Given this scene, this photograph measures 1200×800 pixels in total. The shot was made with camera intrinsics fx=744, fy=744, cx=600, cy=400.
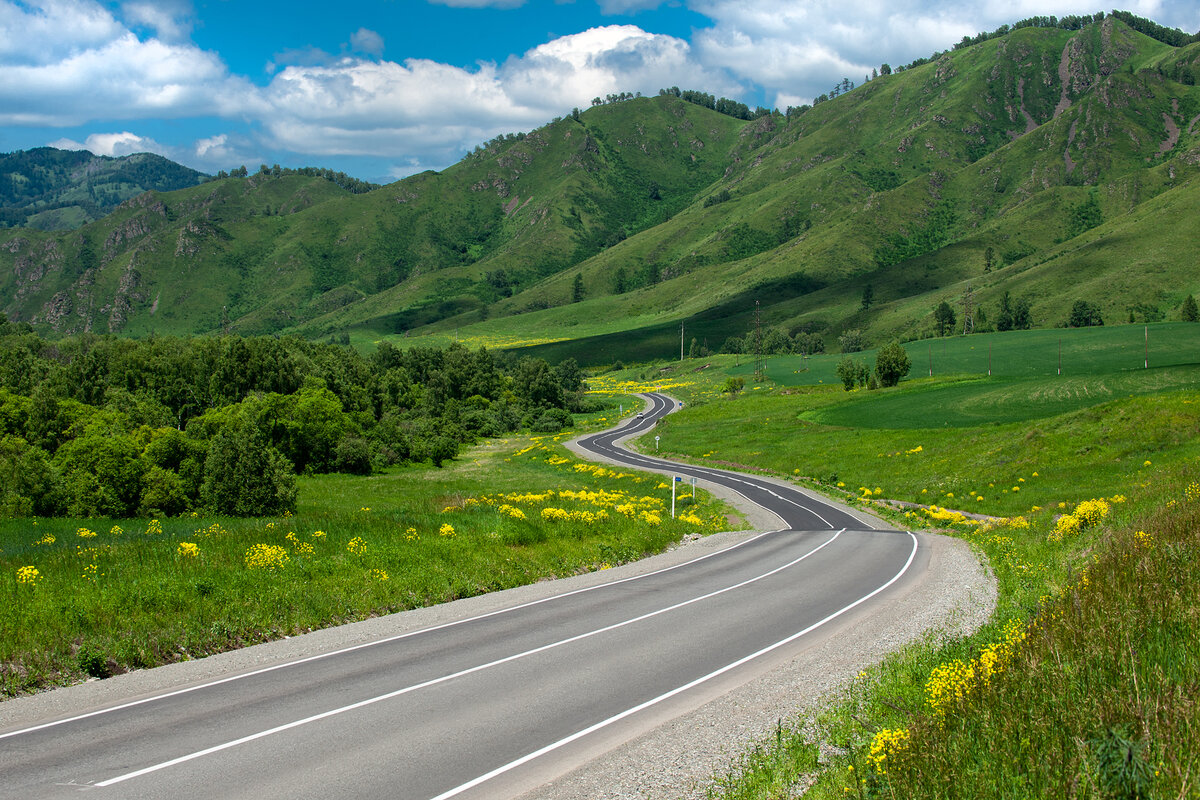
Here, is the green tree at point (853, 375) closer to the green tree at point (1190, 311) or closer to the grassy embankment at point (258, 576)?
the green tree at point (1190, 311)

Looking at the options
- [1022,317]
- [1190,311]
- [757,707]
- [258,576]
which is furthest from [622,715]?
[1022,317]

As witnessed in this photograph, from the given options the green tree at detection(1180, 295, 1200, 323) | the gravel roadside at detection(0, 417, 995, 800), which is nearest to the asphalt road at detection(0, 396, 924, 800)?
the gravel roadside at detection(0, 417, 995, 800)

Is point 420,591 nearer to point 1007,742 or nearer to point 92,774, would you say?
point 92,774

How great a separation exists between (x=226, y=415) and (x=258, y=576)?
57.1 m

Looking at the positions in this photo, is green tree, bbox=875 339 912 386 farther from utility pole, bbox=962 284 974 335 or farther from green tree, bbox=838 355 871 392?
utility pole, bbox=962 284 974 335

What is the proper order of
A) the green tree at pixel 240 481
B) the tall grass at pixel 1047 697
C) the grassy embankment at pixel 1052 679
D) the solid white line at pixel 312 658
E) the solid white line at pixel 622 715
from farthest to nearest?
the green tree at pixel 240 481, the solid white line at pixel 312 658, the solid white line at pixel 622 715, the grassy embankment at pixel 1052 679, the tall grass at pixel 1047 697

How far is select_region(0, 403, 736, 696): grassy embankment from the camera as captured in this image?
13258mm

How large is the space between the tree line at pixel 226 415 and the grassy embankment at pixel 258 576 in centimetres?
1661

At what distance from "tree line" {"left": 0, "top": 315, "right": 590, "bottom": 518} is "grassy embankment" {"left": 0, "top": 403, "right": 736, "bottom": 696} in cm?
1661

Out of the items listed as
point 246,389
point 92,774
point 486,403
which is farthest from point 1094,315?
point 92,774

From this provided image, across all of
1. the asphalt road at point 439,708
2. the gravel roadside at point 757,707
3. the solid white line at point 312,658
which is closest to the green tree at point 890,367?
the gravel roadside at point 757,707

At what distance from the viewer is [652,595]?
19.0 metres

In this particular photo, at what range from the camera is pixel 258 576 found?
1742 cm

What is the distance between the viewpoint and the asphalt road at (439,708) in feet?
28.9
